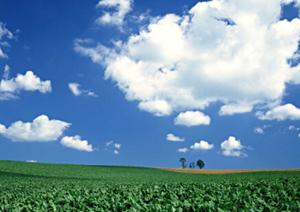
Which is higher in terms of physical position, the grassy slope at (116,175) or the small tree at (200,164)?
the small tree at (200,164)

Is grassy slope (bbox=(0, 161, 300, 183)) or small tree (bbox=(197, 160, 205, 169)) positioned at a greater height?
small tree (bbox=(197, 160, 205, 169))

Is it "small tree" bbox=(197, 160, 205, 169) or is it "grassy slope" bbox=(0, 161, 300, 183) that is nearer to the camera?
"grassy slope" bbox=(0, 161, 300, 183)

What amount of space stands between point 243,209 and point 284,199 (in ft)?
9.33

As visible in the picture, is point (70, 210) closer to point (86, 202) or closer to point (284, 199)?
point (86, 202)

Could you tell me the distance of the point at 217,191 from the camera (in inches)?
598

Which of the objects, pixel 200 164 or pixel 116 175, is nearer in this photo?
pixel 116 175

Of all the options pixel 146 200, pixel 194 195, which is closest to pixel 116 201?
pixel 146 200

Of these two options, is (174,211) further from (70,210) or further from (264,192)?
(264,192)

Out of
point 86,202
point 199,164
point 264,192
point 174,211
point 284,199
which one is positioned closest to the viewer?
point 174,211

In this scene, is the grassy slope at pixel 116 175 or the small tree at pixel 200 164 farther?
the small tree at pixel 200 164

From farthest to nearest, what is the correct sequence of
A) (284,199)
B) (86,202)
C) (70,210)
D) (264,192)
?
(264,192) < (86,202) < (284,199) < (70,210)

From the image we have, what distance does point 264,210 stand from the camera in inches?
407

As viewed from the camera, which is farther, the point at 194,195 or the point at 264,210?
the point at 194,195

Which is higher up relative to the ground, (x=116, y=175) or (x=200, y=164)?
(x=200, y=164)
